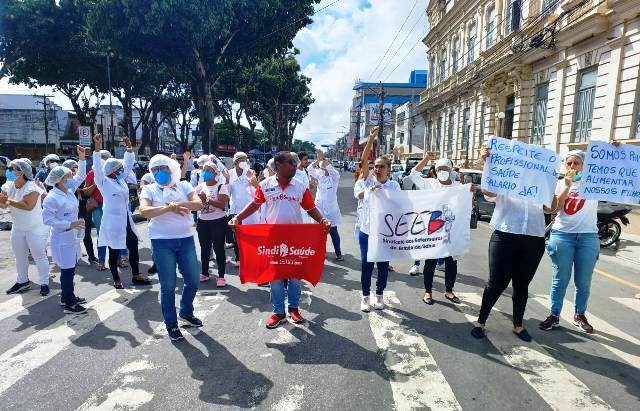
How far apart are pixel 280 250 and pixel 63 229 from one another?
2725 millimetres

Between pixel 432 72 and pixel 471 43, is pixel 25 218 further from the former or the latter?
pixel 432 72

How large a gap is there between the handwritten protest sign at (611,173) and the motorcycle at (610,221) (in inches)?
168

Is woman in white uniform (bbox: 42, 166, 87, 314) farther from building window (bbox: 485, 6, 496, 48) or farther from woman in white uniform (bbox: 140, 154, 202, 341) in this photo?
building window (bbox: 485, 6, 496, 48)

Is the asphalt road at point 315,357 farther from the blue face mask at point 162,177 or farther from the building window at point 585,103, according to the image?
the building window at point 585,103

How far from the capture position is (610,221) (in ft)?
29.8

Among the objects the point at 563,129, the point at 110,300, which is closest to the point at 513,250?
the point at 110,300

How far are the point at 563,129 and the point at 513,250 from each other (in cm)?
1826

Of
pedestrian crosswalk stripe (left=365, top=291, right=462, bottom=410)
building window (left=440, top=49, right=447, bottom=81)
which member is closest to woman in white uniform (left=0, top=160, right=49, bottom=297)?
pedestrian crosswalk stripe (left=365, top=291, right=462, bottom=410)

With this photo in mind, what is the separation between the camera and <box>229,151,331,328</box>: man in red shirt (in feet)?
14.4

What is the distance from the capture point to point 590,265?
175 inches

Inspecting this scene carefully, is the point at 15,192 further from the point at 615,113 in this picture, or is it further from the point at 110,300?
the point at 615,113

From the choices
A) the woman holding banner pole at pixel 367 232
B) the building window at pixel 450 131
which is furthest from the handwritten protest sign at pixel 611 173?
the building window at pixel 450 131

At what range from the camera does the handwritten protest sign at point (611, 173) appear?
14.5 feet

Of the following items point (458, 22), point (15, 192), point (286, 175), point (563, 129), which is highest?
point (458, 22)
